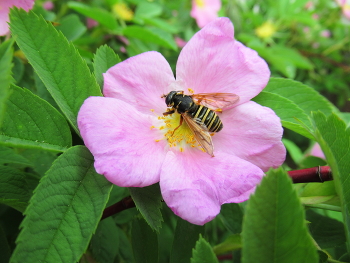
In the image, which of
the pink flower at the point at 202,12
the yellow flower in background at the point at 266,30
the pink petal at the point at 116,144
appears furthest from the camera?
the yellow flower in background at the point at 266,30

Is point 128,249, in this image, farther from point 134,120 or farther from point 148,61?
point 148,61

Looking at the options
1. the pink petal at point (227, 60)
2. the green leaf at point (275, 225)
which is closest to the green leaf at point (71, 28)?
the pink petal at point (227, 60)

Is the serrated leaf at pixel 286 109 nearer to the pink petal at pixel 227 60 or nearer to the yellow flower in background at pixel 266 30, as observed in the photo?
the pink petal at pixel 227 60

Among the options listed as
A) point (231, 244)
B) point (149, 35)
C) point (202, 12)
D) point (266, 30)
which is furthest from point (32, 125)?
point (266, 30)

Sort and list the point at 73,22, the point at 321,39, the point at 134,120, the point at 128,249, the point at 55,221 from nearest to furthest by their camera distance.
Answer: the point at 55,221, the point at 134,120, the point at 128,249, the point at 73,22, the point at 321,39

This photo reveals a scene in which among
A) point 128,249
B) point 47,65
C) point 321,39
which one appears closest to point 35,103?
point 47,65

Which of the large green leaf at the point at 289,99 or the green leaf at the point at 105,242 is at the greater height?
the large green leaf at the point at 289,99

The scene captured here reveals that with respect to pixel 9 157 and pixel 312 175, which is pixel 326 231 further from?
pixel 9 157
